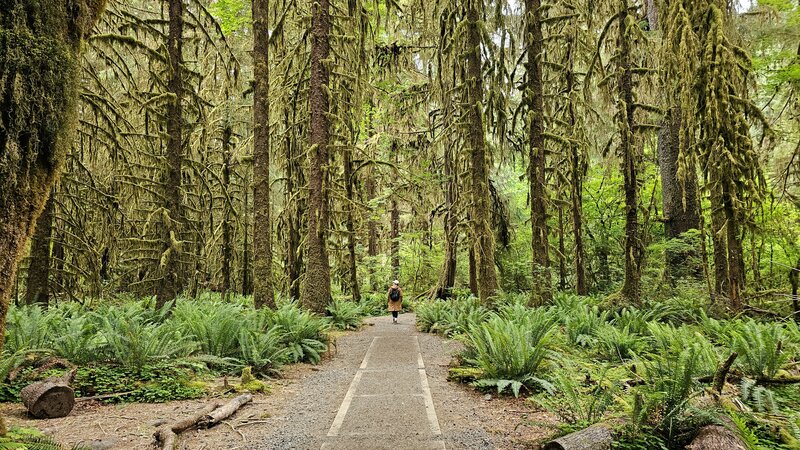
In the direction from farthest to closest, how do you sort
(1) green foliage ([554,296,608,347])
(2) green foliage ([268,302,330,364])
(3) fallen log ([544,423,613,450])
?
1. (2) green foliage ([268,302,330,364])
2. (1) green foliage ([554,296,608,347])
3. (3) fallen log ([544,423,613,450])

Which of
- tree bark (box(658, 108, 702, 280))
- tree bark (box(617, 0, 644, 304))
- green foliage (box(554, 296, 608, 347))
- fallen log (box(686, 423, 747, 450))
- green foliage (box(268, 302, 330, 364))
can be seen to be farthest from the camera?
tree bark (box(658, 108, 702, 280))

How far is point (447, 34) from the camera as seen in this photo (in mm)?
12141

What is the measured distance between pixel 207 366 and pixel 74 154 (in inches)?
187

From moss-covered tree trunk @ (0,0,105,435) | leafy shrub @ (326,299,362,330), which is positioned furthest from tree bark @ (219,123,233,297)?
moss-covered tree trunk @ (0,0,105,435)

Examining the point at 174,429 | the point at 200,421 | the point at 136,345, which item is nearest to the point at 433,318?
the point at 136,345

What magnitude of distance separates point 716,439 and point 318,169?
34.2 ft

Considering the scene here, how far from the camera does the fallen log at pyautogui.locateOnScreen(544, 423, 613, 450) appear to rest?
370 centimetres

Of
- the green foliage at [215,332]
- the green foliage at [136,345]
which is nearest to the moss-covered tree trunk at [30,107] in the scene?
the green foliage at [136,345]

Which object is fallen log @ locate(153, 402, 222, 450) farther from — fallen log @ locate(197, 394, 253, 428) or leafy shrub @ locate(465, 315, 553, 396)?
leafy shrub @ locate(465, 315, 553, 396)

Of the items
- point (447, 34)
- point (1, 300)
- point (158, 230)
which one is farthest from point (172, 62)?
point (1, 300)

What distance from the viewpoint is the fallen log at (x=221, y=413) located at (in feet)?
15.9

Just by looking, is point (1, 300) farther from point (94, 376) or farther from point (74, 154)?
point (74, 154)

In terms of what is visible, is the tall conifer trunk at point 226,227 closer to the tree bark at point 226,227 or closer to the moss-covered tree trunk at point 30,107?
the tree bark at point 226,227

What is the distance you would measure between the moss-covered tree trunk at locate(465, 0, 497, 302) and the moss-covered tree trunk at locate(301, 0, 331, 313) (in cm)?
392
